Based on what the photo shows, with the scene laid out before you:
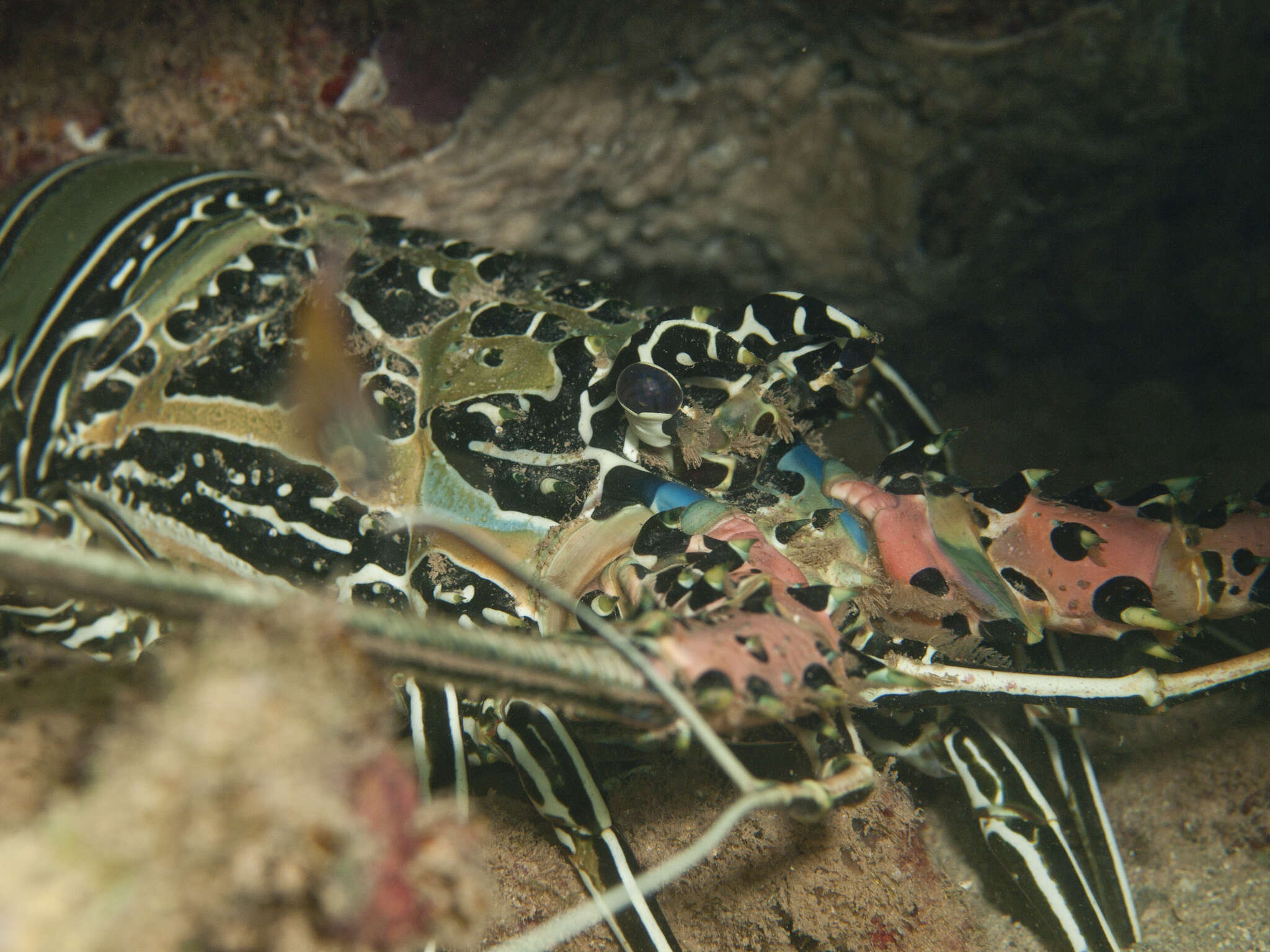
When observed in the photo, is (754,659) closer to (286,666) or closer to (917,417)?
(286,666)

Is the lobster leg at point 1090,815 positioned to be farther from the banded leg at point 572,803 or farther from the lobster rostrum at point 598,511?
the banded leg at point 572,803

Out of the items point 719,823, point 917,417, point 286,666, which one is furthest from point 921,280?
point 286,666

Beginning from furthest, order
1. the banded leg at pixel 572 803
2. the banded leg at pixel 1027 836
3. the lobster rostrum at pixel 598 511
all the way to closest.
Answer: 1. the banded leg at pixel 1027 836
2. the banded leg at pixel 572 803
3. the lobster rostrum at pixel 598 511

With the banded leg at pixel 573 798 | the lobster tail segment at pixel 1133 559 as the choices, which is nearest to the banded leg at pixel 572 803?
the banded leg at pixel 573 798

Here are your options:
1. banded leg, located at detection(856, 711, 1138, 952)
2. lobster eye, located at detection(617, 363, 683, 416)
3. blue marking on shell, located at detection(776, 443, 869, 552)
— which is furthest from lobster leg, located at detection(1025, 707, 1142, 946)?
lobster eye, located at detection(617, 363, 683, 416)

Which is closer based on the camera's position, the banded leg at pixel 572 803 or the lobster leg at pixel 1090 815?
the banded leg at pixel 572 803

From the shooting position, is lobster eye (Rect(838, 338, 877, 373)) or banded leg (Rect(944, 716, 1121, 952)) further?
banded leg (Rect(944, 716, 1121, 952))

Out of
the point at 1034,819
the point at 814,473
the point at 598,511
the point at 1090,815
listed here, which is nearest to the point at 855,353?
the point at 814,473

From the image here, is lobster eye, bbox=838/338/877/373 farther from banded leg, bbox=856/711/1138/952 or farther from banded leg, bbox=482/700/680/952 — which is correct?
banded leg, bbox=482/700/680/952

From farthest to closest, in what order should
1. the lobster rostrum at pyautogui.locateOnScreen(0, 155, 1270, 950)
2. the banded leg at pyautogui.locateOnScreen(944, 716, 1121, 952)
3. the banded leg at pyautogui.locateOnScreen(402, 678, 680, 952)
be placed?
the banded leg at pyautogui.locateOnScreen(944, 716, 1121, 952)
the banded leg at pyautogui.locateOnScreen(402, 678, 680, 952)
the lobster rostrum at pyautogui.locateOnScreen(0, 155, 1270, 950)
